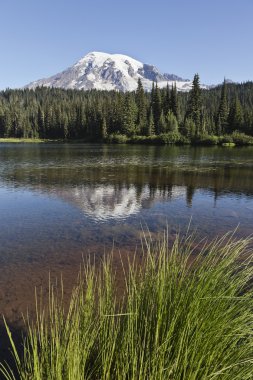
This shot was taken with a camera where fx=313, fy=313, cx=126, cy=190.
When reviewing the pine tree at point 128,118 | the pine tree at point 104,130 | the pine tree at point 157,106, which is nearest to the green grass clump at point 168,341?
the pine tree at point 128,118

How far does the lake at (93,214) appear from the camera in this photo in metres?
11.8

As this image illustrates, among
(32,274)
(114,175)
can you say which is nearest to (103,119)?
(114,175)

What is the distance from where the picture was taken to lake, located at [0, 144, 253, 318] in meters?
11.8

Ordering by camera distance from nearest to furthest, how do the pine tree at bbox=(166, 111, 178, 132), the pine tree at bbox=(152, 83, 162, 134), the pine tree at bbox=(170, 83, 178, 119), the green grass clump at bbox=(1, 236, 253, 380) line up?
1. the green grass clump at bbox=(1, 236, 253, 380)
2. the pine tree at bbox=(166, 111, 178, 132)
3. the pine tree at bbox=(152, 83, 162, 134)
4. the pine tree at bbox=(170, 83, 178, 119)

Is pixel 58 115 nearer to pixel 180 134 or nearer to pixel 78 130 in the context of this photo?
pixel 78 130

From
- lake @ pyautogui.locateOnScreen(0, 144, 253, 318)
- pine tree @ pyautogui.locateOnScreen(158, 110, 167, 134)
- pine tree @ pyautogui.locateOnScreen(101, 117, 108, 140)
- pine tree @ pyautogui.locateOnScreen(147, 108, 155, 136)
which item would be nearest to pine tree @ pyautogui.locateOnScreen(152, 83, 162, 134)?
pine tree @ pyautogui.locateOnScreen(147, 108, 155, 136)

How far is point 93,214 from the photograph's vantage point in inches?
741

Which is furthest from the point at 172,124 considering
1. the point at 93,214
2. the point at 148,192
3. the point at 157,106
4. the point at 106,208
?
the point at 93,214

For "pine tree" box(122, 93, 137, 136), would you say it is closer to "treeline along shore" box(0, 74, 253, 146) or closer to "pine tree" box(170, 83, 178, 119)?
"treeline along shore" box(0, 74, 253, 146)

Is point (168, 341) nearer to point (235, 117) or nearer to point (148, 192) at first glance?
point (148, 192)

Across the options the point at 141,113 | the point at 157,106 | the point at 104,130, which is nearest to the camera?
the point at 141,113

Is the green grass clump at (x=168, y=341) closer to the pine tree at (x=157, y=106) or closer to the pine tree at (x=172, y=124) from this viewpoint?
the pine tree at (x=172, y=124)

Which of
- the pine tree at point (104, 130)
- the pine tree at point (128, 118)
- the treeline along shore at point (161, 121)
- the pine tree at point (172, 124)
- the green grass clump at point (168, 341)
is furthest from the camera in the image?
the pine tree at point (104, 130)

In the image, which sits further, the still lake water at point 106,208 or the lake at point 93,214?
the still lake water at point 106,208
